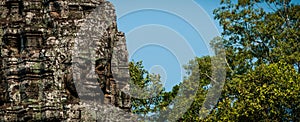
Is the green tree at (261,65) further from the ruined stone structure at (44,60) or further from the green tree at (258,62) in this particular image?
the ruined stone structure at (44,60)

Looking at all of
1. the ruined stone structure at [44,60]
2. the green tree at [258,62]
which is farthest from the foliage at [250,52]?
the ruined stone structure at [44,60]

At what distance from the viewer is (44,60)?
508 inches

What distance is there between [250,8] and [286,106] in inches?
429

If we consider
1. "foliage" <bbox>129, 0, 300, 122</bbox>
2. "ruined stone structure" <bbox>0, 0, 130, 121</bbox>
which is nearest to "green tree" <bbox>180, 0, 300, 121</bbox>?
"foliage" <bbox>129, 0, 300, 122</bbox>

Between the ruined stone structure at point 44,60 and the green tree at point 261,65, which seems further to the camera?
the green tree at point 261,65

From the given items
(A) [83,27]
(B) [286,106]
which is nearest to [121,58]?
(A) [83,27]

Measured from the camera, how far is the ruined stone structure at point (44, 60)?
12750 mm

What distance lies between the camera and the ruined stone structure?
41.8ft

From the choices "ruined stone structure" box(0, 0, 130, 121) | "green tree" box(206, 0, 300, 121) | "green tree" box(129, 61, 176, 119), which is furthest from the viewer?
"green tree" box(129, 61, 176, 119)

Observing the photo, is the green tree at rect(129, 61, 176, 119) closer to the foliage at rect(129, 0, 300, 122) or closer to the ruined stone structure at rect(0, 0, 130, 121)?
the foliage at rect(129, 0, 300, 122)

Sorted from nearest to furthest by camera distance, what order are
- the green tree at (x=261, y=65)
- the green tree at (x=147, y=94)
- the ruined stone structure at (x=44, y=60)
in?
the ruined stone structure at (x=44, y=60) < the green tree at (x=261, y=65) < the green tree at (x=147, y=94)

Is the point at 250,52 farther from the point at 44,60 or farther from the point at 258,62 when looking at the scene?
the point at 44,60

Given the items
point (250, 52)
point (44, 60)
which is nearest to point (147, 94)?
point (250, 52)

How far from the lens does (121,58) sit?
1446 centimetres
